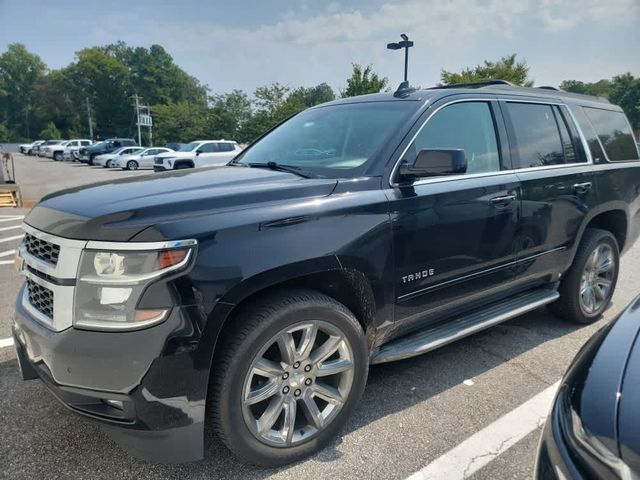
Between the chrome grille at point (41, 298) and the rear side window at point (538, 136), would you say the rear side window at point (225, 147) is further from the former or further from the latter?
the chrome grille at point (41, 298)

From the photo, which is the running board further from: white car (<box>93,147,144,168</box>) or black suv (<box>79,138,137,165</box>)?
black suv (<box>79,138,137,165</box>)

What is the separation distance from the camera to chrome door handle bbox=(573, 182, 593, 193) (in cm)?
368

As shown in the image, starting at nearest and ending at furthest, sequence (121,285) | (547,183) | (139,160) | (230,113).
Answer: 1. (121,285)
2. (547,183)
3. (139,160)
4. (230,113)

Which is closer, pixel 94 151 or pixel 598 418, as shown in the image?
pixel 598 418

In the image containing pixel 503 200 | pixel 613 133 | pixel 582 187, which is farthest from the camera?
pixel 613 133

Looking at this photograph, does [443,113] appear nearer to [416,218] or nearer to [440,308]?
[416,218]

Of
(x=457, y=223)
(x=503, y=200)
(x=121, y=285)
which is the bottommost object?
(x=121, y=285)

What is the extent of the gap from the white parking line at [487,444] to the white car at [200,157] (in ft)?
65.3

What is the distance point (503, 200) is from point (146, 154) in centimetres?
3191

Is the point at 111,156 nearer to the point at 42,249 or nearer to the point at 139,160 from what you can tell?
the point at 139,160

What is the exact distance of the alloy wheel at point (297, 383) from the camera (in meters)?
2.18

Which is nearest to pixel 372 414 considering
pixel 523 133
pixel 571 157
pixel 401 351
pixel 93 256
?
pixel 401 351

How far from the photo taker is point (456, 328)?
2.99 meters

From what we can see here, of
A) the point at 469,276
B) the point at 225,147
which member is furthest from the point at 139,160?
the point at 469,276
